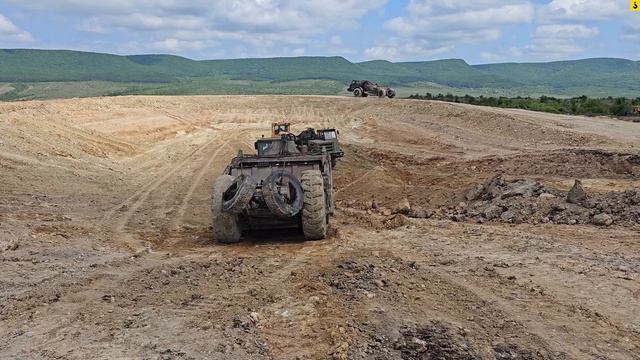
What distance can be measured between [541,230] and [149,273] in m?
6.72

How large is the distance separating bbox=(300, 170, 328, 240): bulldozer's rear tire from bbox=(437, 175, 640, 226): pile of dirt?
11.5 ft

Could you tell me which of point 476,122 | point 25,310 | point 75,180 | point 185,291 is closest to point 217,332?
point 185,291

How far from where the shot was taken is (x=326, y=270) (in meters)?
8.77

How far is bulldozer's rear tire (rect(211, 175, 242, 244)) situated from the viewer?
1072cm

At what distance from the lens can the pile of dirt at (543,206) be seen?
38.5 ft

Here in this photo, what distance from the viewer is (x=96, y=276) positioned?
29.1ft

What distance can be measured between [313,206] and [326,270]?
1.99 meters

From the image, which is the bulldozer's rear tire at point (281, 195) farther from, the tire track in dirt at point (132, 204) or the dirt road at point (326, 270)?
the tire track in dirt at point (132, 204)

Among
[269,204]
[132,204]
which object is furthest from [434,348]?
[132,204]

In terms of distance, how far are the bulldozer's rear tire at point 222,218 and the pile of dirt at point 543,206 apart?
4.64 meters

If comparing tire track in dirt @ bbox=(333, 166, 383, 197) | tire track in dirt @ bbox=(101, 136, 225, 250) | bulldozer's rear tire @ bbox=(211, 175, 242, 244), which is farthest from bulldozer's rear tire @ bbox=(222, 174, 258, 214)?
tire track in dirt @ bbox=(333, 166, 383, 197)

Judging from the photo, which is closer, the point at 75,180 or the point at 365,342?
the point at 365,342

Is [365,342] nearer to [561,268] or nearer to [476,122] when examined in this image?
[561,268]

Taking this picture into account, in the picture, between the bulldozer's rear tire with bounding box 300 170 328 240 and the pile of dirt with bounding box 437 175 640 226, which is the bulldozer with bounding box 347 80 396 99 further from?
the bulldozer's rear tire with bounding box 300 170 328 240
